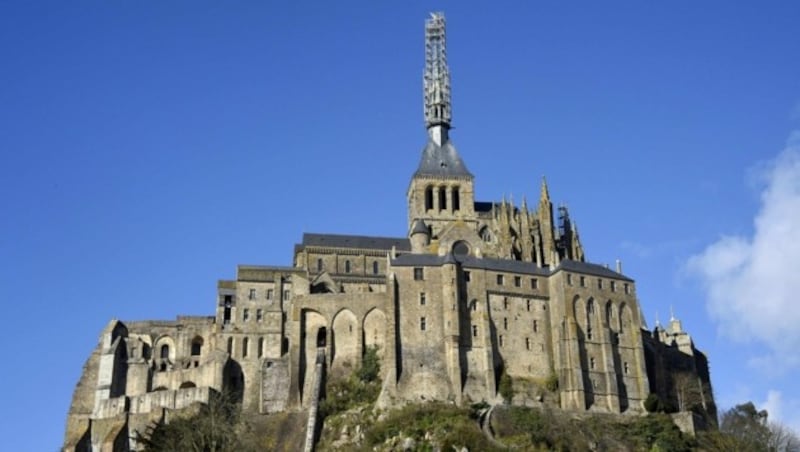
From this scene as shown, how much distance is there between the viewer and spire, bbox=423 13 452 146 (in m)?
111

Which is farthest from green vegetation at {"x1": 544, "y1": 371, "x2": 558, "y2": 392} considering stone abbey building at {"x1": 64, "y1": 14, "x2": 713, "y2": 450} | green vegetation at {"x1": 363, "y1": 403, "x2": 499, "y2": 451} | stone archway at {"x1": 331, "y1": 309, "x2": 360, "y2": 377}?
stone archway at {"x1": 331, "y1": 309, "x2": 360, "y2": 377}

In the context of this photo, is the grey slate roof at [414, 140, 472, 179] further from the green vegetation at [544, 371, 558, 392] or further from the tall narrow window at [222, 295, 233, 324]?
the green vegetation at [544, 371, 558, 392]

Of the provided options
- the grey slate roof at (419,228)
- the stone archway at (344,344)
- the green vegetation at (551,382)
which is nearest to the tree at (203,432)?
the stone archway at (344,344)

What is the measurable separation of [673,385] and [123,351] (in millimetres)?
42766

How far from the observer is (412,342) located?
262 feet

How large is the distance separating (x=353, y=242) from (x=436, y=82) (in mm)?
23399

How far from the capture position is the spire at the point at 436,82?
11088 cm

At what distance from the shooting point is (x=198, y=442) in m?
75.3

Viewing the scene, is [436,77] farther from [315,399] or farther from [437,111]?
[315,399]

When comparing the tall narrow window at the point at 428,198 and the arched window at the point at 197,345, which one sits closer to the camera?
the arched window at the point at 197,345

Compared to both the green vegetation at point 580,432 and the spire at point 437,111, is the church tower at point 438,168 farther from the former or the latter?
the green vegetation at point 580,432

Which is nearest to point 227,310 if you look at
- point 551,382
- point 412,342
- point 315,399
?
point 315,399

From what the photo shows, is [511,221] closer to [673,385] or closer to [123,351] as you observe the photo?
[673,385]

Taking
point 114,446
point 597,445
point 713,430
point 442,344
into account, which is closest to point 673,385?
point 713,430
